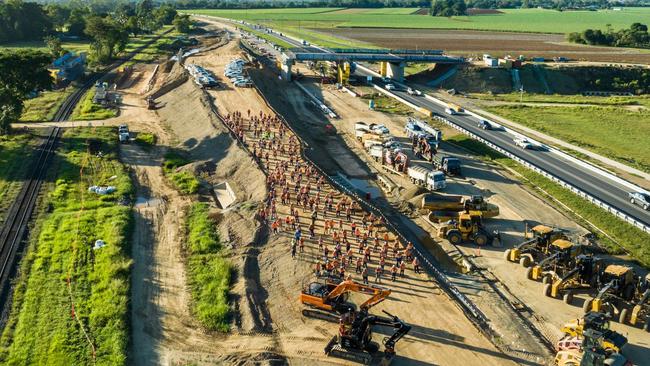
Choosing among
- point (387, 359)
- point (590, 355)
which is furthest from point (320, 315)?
point (590, 355)

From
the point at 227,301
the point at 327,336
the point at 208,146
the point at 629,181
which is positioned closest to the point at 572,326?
the point at 327,336

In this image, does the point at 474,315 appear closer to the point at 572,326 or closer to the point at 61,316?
the point at 572,326

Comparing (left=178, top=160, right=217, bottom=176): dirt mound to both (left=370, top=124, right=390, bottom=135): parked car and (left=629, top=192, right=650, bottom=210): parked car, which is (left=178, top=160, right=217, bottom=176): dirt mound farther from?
(left=629, top=192, right=650, bottom=210): parked car

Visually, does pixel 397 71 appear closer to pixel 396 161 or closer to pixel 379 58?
pixel 379 58

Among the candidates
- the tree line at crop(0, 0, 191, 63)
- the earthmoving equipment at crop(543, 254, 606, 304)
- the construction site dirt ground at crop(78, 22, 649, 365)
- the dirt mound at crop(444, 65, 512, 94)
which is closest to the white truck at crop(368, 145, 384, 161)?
the construction site dirt ground at crop(78, 22, 649, 365)

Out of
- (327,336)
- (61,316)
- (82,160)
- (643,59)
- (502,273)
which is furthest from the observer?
(643,59)
